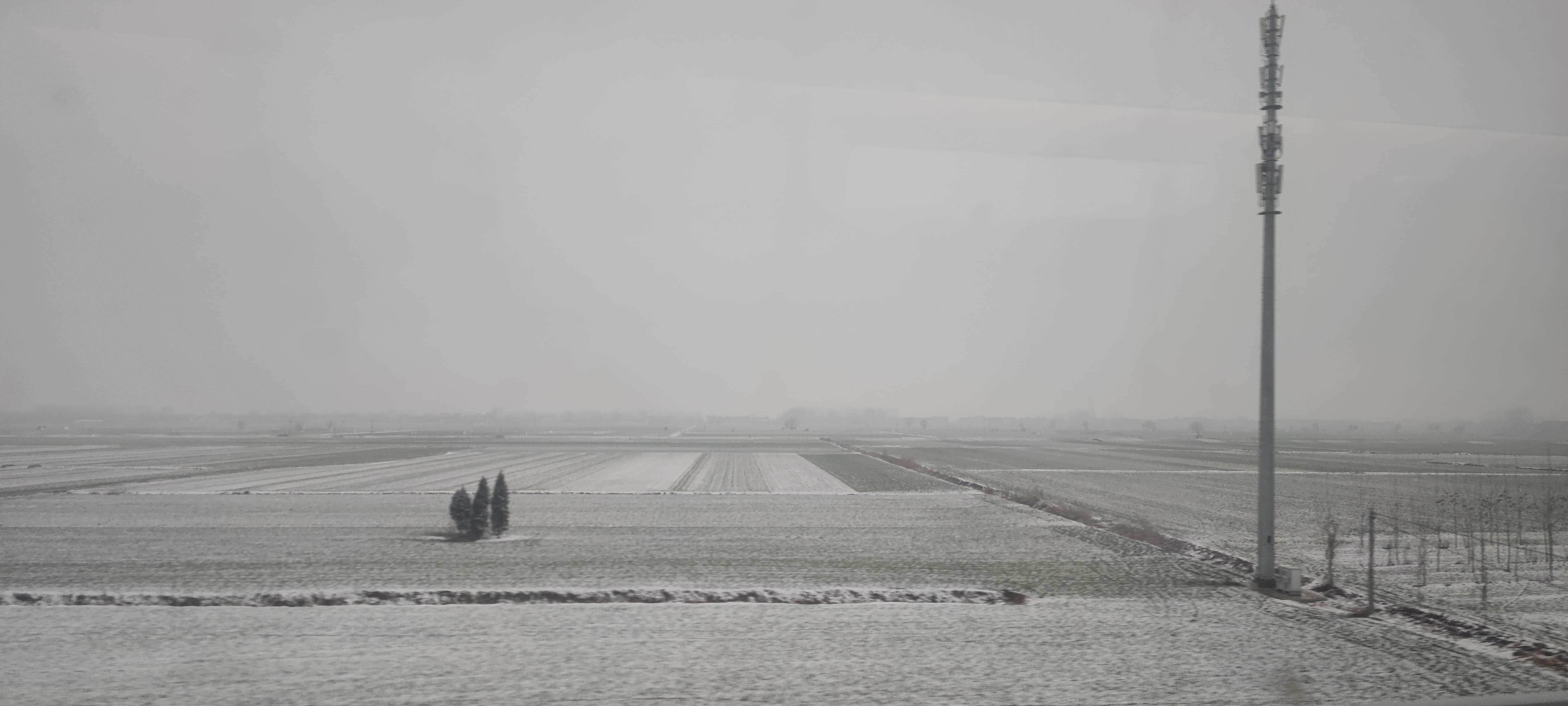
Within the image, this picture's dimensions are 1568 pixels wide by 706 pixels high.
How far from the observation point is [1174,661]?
36.1 ft

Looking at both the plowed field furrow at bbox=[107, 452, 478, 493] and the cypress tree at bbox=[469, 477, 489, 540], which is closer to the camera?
the cypress tree at bbox=[469, 477, 489, 540]

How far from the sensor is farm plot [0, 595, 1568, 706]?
31.5 ft

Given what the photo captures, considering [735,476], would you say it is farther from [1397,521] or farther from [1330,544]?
[1330,544]

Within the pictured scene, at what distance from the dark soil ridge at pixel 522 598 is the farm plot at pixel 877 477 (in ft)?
78.8

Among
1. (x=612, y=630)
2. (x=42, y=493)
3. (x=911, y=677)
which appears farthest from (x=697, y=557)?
(x=42, y=493)

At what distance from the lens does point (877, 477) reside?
162ft

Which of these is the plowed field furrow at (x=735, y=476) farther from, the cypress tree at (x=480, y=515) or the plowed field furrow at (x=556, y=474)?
the cypress tree at (x=480, y=515)

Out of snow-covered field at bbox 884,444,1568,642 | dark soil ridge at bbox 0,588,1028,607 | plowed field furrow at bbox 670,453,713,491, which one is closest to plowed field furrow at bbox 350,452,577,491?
plowed field furrow at bbox 670,453,713,491

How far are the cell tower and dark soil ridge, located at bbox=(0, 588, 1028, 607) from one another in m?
4.79

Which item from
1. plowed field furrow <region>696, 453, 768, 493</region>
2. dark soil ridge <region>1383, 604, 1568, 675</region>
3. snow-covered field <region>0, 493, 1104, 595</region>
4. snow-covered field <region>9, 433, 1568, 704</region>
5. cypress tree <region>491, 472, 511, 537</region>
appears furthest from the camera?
plowed field furrow <region>696, 453, 768, 493</region>

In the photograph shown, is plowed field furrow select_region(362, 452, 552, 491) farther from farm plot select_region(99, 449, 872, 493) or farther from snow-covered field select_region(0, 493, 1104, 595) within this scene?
snow-covered field select_region(0, 493, 1104, 595)

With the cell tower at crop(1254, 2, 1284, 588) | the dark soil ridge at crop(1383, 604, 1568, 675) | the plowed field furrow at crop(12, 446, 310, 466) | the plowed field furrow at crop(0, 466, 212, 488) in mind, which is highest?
the cell tower at crop(1254, 2, 1284, 588)

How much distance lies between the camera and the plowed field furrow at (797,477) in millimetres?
40594

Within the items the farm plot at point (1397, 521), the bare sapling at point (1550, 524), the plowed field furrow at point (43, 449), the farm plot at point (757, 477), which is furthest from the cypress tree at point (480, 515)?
the plowed field furrow at point (43, 449)
